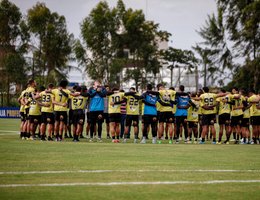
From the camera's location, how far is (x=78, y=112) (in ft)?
84.4

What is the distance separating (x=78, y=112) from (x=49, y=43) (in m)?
41.6

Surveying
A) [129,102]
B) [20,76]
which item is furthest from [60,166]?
[20,76]

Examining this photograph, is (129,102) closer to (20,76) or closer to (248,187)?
(248,187)

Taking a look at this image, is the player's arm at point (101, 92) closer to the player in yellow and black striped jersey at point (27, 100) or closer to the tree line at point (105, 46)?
the player in yellow and black striped jersey at point (27, 100)

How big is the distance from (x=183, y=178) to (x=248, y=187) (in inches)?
57.9

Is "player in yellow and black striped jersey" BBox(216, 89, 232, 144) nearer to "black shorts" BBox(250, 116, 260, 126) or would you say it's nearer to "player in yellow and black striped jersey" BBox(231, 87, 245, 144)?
"player in yellow and black striped jersey" BBox(231, 87, 245, 144)

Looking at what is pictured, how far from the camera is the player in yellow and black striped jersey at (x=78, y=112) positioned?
25.5 m

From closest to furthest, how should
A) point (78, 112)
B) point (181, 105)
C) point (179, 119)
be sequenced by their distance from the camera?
point (78, 112) → point (181, 105) → point (179, 119)

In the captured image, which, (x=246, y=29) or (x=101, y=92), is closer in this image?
(x=101, y=92)

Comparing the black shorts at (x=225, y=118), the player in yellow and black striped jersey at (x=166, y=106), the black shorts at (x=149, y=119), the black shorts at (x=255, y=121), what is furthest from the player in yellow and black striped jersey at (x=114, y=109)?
the black shorts at (x=255, y=121)

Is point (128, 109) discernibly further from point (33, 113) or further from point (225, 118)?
point (225, 118)

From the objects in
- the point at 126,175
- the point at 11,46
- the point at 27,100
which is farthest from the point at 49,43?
the point at 126,175

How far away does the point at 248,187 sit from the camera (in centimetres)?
1117

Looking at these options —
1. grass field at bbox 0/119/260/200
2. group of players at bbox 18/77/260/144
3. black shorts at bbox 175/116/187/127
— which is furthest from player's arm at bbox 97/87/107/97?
grass field at bbox 0/119/260/200
